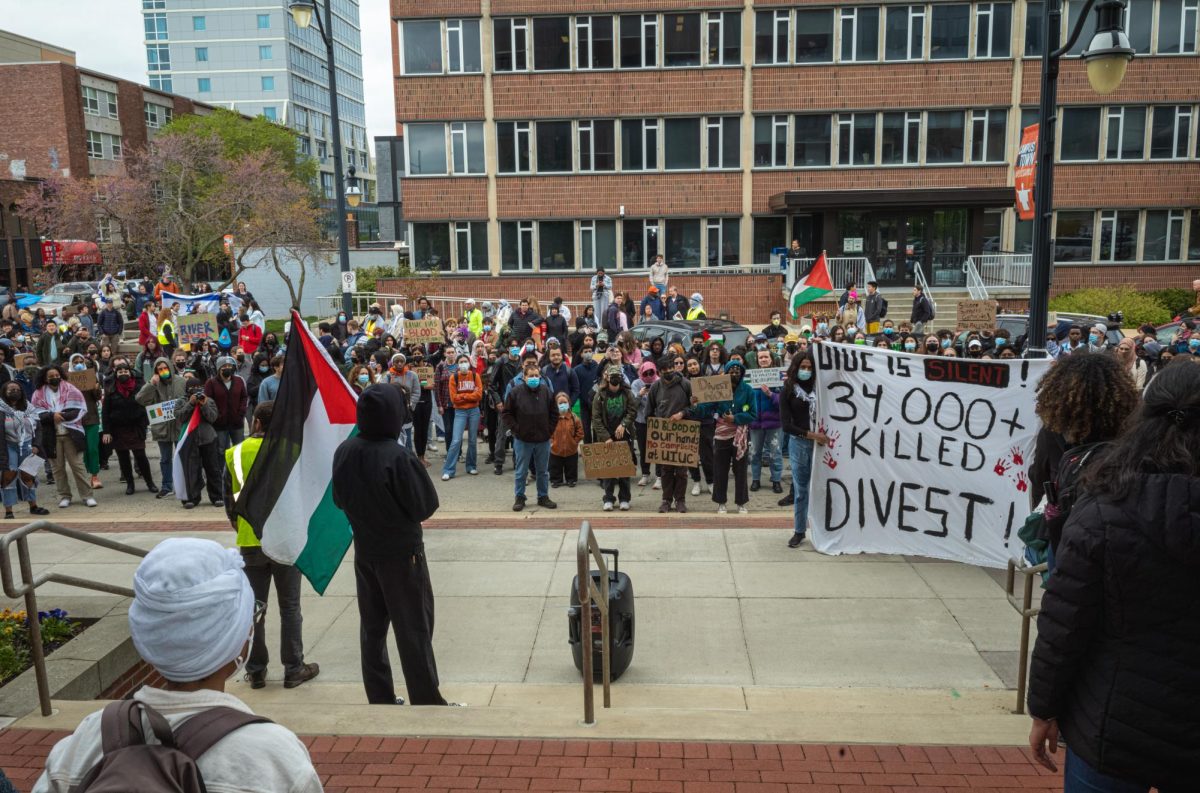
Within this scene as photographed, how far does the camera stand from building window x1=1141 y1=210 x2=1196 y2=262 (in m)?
33.2

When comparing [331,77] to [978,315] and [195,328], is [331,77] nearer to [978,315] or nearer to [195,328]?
[195,328]

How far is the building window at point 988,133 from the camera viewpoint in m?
32.1

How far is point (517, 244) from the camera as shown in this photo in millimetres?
33469

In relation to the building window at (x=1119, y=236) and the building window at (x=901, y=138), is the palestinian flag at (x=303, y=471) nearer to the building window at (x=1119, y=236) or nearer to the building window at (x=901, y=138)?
Answer: the building window at (x=901, y=138)

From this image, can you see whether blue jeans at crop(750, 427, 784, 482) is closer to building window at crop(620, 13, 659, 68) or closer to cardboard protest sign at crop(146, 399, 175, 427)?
cardboard protest sign at crop(146, 399, 175, 427)

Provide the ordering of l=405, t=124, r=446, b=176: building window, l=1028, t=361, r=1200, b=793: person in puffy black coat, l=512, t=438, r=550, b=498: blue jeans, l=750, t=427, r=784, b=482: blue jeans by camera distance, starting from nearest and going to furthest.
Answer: l=1028, t=361, r=1200, b=793: person in puffy black coat
l=512, t=438, r=550, b=498: blue jeans
l=750, t=427, r=784, b=482: blue jeans
l=405, t=124, r=446, b=176: building window

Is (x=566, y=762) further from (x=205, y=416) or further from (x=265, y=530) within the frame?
(x=205, y=416)

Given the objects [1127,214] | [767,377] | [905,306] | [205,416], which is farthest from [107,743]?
[1127,214]

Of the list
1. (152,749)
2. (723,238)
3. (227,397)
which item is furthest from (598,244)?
(152,749)

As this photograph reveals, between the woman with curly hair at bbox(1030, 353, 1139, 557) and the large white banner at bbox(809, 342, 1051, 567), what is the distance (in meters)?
4.17

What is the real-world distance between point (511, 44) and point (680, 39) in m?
5.63

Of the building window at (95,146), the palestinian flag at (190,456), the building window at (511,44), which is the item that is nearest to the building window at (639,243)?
the building window at (511,44)

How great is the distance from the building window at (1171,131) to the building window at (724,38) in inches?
565

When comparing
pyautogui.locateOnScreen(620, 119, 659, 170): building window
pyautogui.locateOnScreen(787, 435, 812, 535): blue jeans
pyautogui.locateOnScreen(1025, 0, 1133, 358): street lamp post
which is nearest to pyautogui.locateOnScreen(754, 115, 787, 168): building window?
pyautogui.locateOnScreen(620, 119, 659, 170): building window
